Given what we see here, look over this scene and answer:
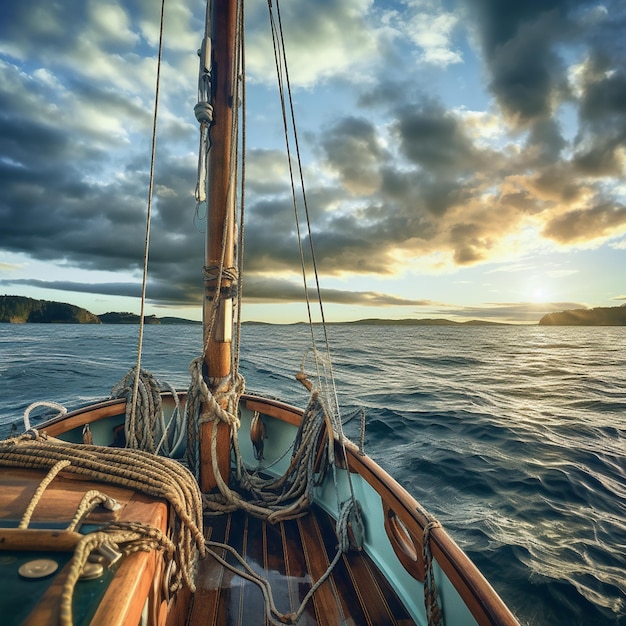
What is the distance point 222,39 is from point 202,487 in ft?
13.5

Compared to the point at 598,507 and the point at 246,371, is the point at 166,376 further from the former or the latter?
the point at 598,507

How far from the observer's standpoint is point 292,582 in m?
2.51

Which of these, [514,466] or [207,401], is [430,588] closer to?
[207,401]

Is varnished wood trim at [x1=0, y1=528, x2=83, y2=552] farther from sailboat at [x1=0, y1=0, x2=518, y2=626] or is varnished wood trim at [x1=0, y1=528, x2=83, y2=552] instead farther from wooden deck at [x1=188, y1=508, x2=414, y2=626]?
wooden deck at [x1=188, y1=508, x2=414, y2=626]

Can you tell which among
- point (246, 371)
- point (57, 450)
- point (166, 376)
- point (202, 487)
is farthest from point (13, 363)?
point (57, 450)

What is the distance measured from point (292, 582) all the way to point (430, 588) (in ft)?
3.34

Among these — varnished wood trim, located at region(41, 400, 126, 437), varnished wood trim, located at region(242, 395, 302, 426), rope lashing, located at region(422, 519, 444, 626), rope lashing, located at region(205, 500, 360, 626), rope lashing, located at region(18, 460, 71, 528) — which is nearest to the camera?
rope lashing, located at region(18, 460, 71, 528)

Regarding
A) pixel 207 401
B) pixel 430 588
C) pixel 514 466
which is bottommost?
pixel 514 466

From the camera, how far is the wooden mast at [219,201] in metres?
3.28

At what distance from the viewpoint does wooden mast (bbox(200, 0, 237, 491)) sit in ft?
10.8

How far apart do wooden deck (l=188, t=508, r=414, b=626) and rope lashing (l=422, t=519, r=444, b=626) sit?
0.36 m

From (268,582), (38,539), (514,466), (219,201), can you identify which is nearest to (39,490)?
(38,539)

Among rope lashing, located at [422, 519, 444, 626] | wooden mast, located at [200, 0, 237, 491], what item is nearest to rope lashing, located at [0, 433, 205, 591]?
rope lashing, located at [422, 519, 444, 626]

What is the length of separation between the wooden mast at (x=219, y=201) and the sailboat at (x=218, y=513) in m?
0.01
